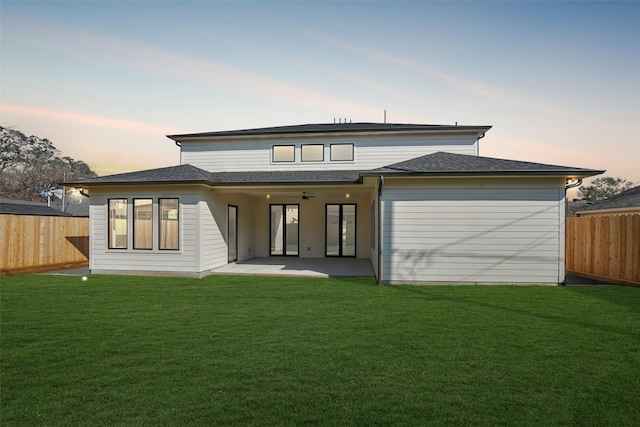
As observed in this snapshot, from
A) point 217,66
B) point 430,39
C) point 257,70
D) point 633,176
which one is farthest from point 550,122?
point 633,176

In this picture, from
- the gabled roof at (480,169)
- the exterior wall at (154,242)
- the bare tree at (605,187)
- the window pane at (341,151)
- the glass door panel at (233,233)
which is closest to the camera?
the gabled roof at (480,169)

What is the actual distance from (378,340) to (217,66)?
10.7 meters

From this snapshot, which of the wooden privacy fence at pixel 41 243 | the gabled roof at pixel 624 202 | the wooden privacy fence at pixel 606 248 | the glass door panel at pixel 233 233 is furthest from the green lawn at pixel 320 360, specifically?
the gabled roof at pixel 624 202

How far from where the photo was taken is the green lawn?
8.92ft

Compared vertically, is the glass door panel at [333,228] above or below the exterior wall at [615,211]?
below

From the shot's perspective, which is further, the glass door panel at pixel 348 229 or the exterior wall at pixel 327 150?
the glass door panel at pixel 348 229

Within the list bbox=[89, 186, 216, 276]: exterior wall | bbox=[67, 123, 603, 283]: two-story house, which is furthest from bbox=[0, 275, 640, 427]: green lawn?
bbox=[89, 186, 216, 276]: exterior wall

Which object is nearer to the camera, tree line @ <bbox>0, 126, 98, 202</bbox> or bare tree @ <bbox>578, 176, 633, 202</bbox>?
tree line @ <bbox>0, 126, 98, 202</bbox>

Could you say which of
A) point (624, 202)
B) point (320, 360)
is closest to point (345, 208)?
point (624, 202)

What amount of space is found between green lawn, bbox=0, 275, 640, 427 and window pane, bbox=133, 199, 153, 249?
332 centimetres

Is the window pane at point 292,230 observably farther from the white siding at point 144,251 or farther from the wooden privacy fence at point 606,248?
the wooden privacy fence at point 606,248

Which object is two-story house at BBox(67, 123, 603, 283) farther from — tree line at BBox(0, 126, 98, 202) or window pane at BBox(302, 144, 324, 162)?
tree line at BBox(0, 126, 98, 202)

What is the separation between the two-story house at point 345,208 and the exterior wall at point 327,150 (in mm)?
40

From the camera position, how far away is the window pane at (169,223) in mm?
10125
